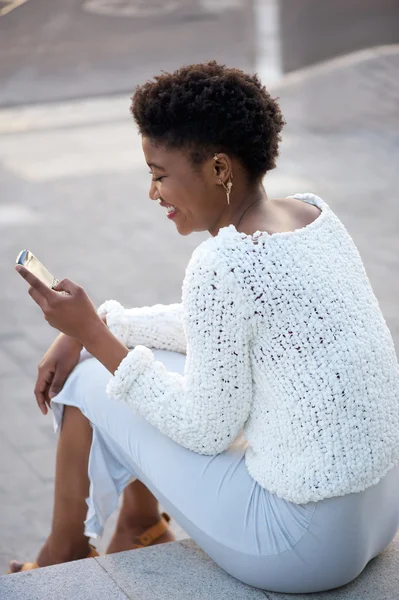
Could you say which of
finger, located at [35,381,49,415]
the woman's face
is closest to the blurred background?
finger, located at [35,381,49,415]

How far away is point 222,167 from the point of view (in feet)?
6.10

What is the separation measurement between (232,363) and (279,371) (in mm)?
87

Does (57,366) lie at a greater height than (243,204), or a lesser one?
lesser

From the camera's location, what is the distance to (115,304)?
89.7 inches

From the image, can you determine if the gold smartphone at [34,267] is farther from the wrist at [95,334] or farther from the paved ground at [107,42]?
the paved ground at [107,42]

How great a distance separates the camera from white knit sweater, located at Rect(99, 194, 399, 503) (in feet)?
5.77

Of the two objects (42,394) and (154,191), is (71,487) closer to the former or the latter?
(42,394)

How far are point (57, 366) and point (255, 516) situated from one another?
0.59 meters

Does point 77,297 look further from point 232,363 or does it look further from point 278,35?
point 278,35

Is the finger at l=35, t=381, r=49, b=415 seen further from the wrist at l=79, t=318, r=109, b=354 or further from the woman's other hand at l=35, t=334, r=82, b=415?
the wrist at l=79, t=318, r=109, b=354

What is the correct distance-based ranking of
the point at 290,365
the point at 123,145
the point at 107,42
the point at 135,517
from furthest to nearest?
the point at 107,42 → the point at 123,145 → the point at 135,517 → the point at 290,365

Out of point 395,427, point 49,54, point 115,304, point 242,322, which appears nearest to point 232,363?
point 242,322

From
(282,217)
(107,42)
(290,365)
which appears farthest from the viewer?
(107,42)

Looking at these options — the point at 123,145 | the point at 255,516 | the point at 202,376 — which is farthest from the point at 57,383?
the point at 123,145
